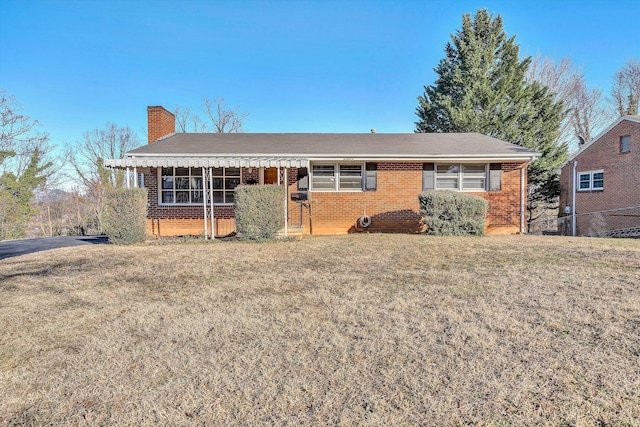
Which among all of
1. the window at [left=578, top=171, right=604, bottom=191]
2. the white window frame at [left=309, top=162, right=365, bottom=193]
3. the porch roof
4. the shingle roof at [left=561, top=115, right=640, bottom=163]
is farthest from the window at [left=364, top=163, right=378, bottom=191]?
the window at [left=578, top=171, right=604, bottom=191]

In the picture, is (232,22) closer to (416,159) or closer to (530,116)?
(416,159)

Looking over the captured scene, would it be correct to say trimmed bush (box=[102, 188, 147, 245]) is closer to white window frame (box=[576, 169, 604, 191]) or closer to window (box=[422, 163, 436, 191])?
window (box=[422, 163, 436, 191])

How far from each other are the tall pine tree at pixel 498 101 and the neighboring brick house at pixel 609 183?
7.81ft

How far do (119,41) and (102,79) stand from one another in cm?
621

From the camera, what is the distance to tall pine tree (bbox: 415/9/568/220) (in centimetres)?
2223

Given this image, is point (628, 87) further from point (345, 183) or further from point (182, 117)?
point (182, 117)

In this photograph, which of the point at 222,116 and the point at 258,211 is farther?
the point at 222,116

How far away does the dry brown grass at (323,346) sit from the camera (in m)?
2.34

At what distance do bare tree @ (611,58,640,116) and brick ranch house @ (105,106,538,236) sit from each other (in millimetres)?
22895

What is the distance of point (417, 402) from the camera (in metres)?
2.39

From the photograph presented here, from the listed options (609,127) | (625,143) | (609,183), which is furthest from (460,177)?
(609,127)

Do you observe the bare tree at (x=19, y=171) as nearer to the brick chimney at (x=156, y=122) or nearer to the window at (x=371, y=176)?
the brick chimney at (x=156, y=122)

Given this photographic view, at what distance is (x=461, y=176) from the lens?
13.0m

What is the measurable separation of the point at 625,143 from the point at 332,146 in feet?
47.0
